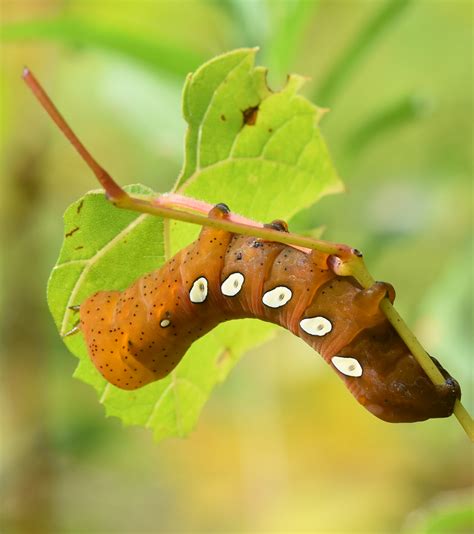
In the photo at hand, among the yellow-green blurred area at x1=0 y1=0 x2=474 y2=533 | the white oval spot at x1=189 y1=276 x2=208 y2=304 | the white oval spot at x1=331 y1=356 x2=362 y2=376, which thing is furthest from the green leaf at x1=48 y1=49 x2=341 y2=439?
the yellow-green blurred area at x1=0 y1=0 x2=474 y2=533

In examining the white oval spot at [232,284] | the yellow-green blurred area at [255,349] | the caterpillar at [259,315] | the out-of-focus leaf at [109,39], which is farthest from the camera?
the yellow-green blurred area at [255,349]

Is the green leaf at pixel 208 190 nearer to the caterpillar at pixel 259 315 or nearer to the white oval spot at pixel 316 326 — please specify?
the caterpillar at pixel 259 315

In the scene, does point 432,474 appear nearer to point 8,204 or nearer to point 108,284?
point 8,204

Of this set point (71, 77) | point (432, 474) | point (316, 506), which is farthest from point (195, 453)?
point (71, 77)

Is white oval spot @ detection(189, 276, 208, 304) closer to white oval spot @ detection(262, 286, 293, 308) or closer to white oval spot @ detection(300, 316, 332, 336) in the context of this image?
white oval spot @ detection(262, 286, 293, 308)

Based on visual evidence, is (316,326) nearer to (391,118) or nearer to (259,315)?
(259,315)

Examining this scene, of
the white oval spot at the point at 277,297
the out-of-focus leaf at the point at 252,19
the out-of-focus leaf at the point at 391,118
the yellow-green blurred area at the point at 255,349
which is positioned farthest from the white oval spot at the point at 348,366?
the yellow-green blurred area at the point at 255,349

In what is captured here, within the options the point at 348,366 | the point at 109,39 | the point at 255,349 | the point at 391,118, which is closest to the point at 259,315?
the point at 348,366
